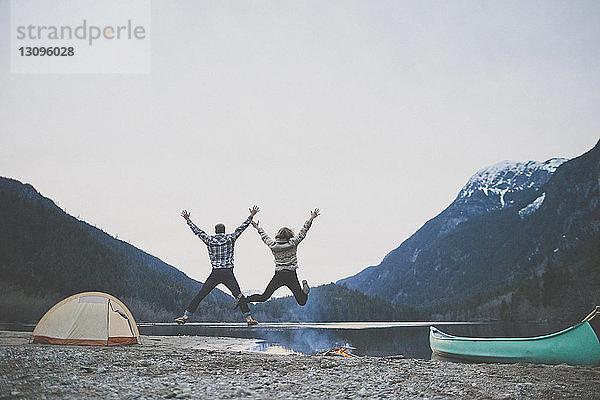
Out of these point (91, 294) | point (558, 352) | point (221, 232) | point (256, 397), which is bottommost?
point (558, 352)

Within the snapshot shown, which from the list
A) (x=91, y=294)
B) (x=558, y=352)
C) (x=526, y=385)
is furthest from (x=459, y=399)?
(x=91, y=294)

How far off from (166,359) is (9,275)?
434 feet

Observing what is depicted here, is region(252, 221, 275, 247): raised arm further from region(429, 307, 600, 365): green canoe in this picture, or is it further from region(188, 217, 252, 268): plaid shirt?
region(429, 307, 600, 365): green canoe

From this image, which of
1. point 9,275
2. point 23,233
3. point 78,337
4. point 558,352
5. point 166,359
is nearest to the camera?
point 166,359

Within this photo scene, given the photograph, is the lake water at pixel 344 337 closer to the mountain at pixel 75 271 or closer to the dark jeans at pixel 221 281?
the dark jeans at pixel 221 281

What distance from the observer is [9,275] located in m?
130

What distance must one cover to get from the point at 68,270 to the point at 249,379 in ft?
450

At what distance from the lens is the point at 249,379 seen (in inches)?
527

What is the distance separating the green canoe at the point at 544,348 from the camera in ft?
77.1

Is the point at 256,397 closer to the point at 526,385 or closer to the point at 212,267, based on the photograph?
the point at 212,267

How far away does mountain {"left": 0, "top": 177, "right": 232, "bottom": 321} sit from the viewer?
127812 mm

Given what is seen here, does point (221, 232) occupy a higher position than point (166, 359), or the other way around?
point (221, 232)

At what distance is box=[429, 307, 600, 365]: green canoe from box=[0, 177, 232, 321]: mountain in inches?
3898

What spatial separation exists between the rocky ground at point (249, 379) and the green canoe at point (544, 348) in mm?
5870
